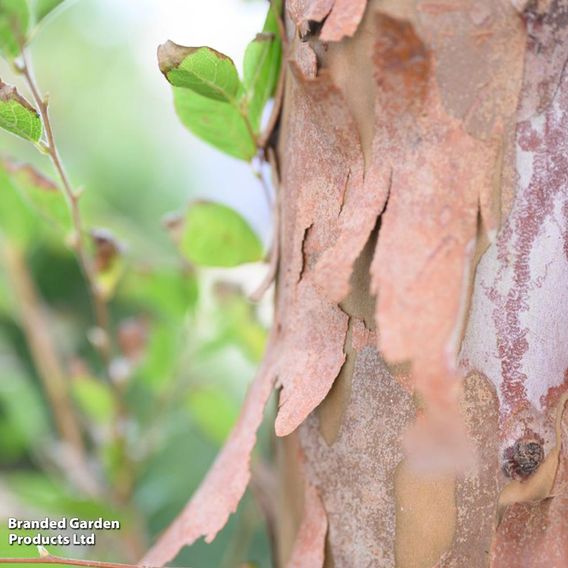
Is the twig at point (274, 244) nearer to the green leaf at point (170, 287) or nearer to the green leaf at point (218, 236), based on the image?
the green leaf at point (218, 236)

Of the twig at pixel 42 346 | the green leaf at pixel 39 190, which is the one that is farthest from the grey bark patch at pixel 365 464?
the twig at pixel 42 346

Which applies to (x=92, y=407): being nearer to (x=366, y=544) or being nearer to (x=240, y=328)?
(x=240, y=328)

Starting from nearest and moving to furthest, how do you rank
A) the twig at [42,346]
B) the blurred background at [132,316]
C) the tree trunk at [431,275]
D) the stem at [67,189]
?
1. the tree trunk at [431,275]
2. the stem at [67,189]
3. the blurred background at [132,316]
4. the twig at [42,346]

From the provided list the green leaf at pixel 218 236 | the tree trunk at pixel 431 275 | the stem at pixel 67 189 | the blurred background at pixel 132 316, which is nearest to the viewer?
the tree trunk at pixel 431 275

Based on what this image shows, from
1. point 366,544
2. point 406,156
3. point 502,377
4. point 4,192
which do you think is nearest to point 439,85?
point 406,156

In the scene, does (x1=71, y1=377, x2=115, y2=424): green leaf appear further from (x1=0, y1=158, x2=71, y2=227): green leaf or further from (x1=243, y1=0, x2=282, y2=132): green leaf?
(x1=243, y1=0, x2=282, y2=132): green leaf

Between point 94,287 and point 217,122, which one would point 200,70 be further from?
point 94,287
